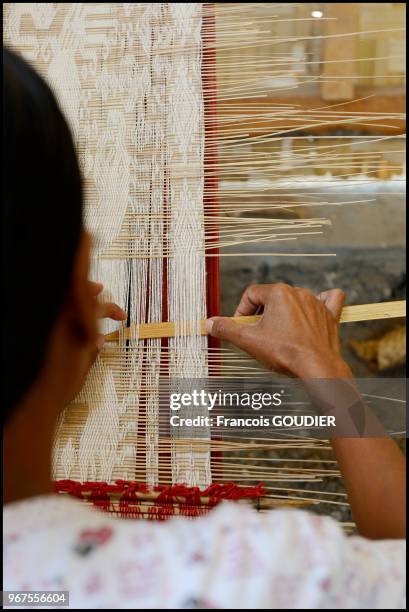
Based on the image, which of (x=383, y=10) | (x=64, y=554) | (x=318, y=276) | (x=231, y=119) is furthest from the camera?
(x=318, y=276)

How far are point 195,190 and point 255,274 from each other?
1.96m

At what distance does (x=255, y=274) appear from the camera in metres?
3.04

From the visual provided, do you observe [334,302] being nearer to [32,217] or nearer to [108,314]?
[108,314]

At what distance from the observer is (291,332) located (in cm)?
100

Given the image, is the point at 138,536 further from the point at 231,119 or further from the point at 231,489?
the point at 231,119

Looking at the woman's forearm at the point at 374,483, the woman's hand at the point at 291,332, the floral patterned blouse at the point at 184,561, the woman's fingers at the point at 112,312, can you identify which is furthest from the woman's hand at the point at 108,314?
the floral patterned blouse at the point at 184,561

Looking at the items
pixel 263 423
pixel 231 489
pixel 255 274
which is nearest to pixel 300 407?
pixel 263 423

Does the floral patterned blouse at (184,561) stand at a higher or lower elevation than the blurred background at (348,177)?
lower

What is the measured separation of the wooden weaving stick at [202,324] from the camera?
104cm

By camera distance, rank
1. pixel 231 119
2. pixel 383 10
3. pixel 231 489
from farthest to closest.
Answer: pixel 383 10, pixel 231 119, pixel 231 489

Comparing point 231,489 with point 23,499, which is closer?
point 23,499

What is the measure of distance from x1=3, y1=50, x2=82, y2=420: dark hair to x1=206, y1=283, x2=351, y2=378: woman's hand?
0.54m

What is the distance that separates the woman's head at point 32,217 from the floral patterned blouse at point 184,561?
114 millimetres

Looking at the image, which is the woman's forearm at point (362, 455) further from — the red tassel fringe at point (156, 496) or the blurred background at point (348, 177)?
the blurred background at point (348, 177)
